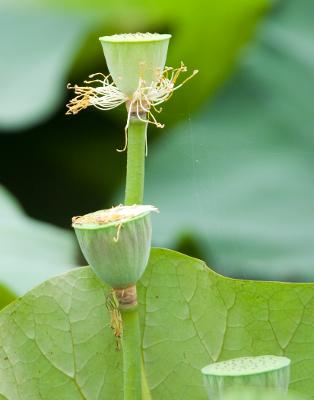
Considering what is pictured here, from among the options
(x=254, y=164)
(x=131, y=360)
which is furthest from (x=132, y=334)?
(x=254, y=164)

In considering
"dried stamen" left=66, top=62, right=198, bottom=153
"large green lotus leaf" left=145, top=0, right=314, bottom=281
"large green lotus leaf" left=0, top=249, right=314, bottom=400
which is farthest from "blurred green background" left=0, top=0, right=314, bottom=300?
"dried stamen" left=66, top=62, right=198, bottom=153

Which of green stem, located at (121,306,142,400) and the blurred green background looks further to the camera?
the blurred green background

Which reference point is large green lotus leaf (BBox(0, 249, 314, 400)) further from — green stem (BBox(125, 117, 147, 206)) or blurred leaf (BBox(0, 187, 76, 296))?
blurred leaf (BBox(0, 187, 76, 296))

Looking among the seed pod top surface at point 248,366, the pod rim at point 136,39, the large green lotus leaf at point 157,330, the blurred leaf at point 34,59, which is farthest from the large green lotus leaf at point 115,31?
the seed pod top surface at point 248,366

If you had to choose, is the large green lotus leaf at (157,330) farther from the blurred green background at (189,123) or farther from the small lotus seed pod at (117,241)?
the blurred green background at (189,123)

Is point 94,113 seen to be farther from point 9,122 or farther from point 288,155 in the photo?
point 288,155

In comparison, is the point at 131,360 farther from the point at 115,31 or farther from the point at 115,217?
the point at 115,31
